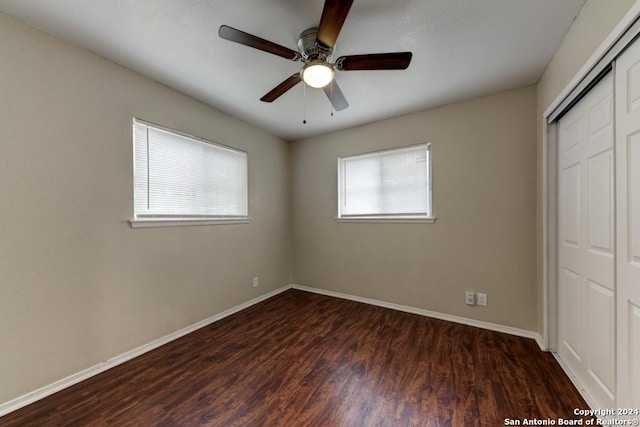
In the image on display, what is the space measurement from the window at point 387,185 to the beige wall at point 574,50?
1.03m

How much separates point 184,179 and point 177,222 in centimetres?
48

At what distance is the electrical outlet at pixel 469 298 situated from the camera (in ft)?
8.68

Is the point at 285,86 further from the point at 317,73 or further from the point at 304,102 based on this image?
the point at 304,102

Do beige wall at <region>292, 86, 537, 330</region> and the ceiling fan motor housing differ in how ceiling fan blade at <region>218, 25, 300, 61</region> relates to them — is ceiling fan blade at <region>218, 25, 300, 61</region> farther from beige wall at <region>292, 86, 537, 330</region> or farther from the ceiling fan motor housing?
beige wall at <region>292, 86, 537, 330</region>

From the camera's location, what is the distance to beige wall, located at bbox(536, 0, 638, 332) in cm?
125

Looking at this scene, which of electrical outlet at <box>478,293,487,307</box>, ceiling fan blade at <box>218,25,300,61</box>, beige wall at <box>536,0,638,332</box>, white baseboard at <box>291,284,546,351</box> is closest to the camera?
beige wall at <box>536,0,638,332</box>

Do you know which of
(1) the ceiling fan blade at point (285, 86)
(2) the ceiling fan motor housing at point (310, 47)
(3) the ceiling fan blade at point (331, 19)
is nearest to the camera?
(3) the ceiling fan blade at point (331, 19)

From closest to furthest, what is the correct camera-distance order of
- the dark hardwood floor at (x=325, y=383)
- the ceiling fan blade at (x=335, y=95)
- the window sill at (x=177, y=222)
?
the dark hardwood floor at (x=325, y=383)
the ceiling fan blade at (x=335, y=95)
the window sill at (x=177, y=222)

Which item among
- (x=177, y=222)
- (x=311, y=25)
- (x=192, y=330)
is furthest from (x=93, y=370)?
(x=311, y=25)

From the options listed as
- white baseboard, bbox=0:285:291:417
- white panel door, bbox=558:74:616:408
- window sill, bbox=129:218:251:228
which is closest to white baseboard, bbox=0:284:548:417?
white baseboard, bbox=0:285:291:417

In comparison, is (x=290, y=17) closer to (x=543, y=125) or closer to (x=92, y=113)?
(x=92, y=113)

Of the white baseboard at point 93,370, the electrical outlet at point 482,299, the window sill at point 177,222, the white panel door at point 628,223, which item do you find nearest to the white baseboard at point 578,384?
the white panel door at point 628,223

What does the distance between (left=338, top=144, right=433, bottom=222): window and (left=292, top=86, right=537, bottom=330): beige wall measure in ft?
0.36

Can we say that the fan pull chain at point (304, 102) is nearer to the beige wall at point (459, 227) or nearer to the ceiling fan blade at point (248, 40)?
the beige wall at point (459, 227)
